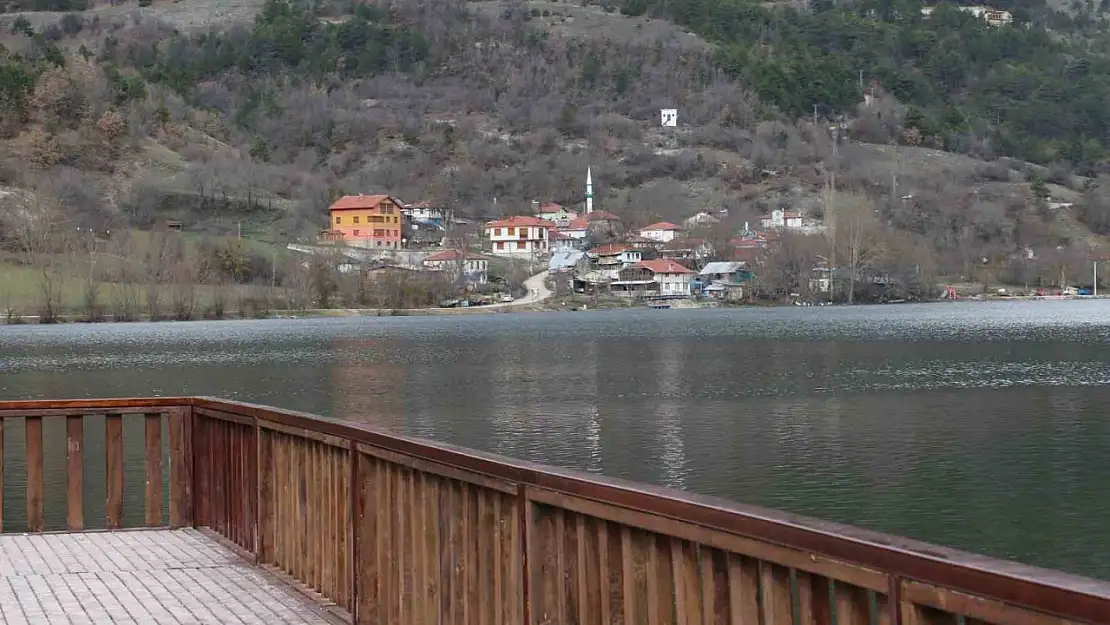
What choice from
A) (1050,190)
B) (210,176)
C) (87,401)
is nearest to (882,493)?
(87,401)

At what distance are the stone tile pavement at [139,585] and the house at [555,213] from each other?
173 m

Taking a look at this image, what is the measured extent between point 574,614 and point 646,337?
234 ft

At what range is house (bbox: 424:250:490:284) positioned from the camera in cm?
13600

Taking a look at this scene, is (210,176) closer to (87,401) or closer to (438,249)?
(438,249)

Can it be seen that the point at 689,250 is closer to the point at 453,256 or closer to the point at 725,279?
the point at 725,279

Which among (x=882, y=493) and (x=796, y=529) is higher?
(x=796, y=529)

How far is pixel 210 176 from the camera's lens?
150500 mm

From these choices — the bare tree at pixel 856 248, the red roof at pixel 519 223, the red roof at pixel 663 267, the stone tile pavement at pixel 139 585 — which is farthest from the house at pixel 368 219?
the stone tile pavement at pixel 139 585

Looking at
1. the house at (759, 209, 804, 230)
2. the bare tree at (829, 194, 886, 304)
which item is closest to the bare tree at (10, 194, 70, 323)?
the bare tree at (829, 194, 886, 304)

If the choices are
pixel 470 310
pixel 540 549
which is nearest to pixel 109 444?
pixel 540 549

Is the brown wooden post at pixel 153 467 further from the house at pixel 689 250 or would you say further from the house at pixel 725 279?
the house at pixel 689 250

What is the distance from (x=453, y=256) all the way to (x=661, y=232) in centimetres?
3199

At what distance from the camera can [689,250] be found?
15825 centimetres

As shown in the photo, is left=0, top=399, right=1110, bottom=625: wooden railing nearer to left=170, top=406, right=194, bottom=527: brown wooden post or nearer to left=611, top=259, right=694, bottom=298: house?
left=170, top=406, right=194, bottom=527: brown wooden post
